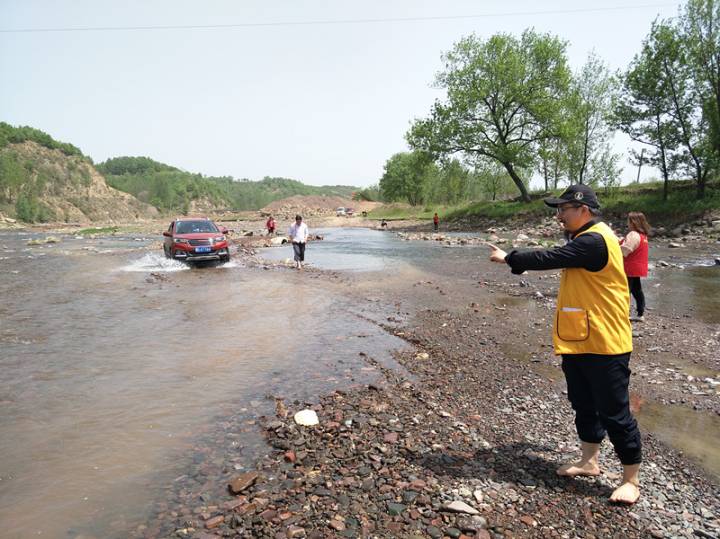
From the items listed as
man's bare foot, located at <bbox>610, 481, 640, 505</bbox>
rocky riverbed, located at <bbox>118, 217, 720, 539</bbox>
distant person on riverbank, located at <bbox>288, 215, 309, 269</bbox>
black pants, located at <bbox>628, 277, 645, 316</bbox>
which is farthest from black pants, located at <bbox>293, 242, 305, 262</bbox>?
man's bare foot, located at <bbox>610, 481, 640, 505</bbox>

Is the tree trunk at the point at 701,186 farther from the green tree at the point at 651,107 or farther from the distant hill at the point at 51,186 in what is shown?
the distant hill at the point at 51,186

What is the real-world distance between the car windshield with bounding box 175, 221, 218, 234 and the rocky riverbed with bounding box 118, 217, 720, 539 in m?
14.7

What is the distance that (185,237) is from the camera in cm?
1886

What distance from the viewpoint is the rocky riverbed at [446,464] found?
3.27 metres

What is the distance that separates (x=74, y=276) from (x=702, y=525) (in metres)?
19.8

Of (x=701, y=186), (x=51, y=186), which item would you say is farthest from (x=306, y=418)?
(x=51, y=186)

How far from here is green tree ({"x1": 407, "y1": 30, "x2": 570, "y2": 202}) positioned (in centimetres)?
3944

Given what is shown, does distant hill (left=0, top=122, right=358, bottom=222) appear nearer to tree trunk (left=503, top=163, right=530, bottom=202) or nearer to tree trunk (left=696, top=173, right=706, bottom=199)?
tree trunk (left=503, top=163, right=530, bottom=202)

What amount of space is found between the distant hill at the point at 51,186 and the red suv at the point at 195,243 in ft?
264

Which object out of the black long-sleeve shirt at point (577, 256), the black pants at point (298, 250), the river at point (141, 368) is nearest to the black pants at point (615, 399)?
the black long-sleeve shirt at point (577, 256)

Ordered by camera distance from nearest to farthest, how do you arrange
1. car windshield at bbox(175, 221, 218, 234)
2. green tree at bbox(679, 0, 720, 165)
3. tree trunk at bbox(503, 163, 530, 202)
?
car windshield at bbox(175, 221, 218, 234), green tree at bbox(679, 0, 720, 165), tree trunk at bbox(503, 163, 530, 202)

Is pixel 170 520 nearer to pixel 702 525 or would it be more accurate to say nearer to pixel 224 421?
pixel 224 421

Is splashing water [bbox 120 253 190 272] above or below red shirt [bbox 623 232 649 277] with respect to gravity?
below

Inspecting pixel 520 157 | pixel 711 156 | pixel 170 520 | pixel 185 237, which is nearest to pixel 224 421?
pixel 170 520
